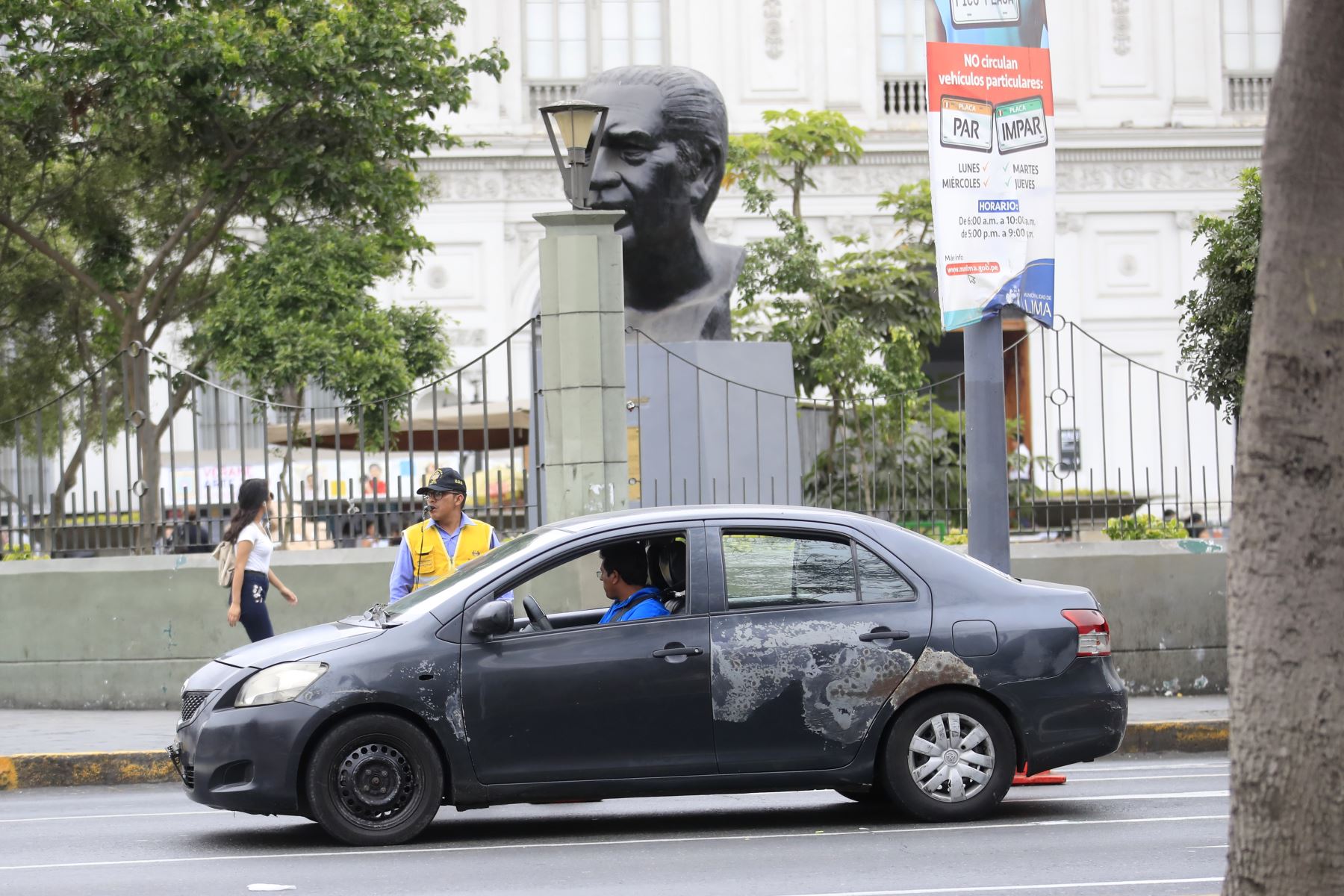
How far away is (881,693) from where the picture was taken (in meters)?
7.86

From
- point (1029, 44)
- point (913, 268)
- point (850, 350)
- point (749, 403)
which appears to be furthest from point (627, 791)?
point (913, 268)

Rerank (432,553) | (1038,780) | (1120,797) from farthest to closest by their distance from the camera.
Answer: (432,553) → (1038,780) → (1120,797)

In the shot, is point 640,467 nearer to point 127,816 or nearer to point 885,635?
point 127,816

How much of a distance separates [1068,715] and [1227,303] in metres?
7.06

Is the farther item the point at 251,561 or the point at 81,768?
the point at 251,561

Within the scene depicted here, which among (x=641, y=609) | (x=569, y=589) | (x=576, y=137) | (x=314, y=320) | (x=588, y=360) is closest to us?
(x=641, y=609)

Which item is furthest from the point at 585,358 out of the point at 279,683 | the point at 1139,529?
the point at 279,683

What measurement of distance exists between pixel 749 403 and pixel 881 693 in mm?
6288

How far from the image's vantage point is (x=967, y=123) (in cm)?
1012

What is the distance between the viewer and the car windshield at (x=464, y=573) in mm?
8008

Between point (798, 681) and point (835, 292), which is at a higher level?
point (835, 292)

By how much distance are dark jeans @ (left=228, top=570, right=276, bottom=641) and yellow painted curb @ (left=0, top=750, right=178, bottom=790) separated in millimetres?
933

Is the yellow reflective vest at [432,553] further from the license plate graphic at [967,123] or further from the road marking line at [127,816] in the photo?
the license plate graphic at [967,123]

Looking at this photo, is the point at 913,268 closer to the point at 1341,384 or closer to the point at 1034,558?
the point at 1034,558
